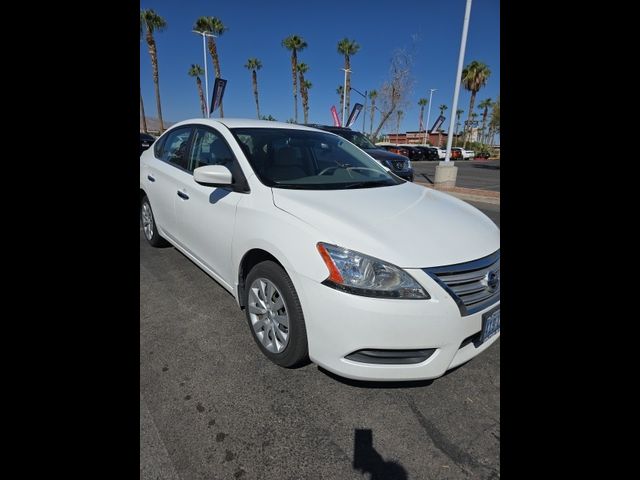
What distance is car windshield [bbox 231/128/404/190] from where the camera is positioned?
243cm

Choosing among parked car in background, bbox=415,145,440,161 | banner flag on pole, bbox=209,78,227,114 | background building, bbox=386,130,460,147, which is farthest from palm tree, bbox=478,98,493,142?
banner flag on pole, bbox=209,78,227,114

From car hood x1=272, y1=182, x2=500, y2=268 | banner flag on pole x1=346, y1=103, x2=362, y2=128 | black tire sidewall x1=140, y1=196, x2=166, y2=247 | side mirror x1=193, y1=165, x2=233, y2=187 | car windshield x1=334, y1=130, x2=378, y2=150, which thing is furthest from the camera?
banner flag on pole x1=346, y1=103, x2=362, y2=128

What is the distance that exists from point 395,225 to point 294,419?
1.16 m

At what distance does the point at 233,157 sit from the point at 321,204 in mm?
890

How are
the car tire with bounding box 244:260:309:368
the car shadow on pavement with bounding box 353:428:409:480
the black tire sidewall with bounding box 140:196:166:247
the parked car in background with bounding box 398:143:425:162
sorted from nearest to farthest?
the car shadow on pavement with bounding box 353:428:409:480 → the car tire with bounding box 244:260:309:368 → the black tire sidewall with bounding box 140:196:166:247 → the parked car in background with bounding box 398:143:425:162

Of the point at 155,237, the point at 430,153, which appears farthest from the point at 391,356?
the point at 430,153

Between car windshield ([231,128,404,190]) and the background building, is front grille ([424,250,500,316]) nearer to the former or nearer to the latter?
car windshield ([231,128,404,190])

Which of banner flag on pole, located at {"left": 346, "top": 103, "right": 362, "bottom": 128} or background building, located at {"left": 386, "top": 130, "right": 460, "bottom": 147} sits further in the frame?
background building, located at {"left": 386, "top": 130, "right": 460, "bottom": 147}

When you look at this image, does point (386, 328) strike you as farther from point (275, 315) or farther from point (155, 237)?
point (155, 237)

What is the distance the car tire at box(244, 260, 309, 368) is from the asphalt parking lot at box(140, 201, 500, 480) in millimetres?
144

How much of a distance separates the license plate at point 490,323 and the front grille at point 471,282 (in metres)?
0.05

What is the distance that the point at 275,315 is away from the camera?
1999mm
